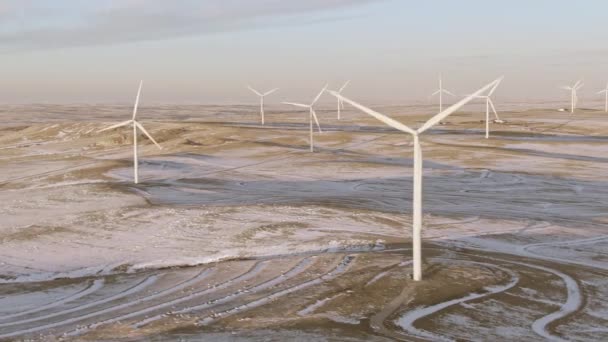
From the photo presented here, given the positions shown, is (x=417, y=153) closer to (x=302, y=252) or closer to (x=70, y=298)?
(x=302, y=252)

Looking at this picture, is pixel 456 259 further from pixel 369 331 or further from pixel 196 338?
pixel 196 338

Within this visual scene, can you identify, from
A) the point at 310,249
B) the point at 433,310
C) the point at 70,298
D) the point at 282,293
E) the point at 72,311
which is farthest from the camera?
the point at 310,249

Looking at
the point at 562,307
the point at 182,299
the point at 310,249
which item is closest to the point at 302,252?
the point at 310,249

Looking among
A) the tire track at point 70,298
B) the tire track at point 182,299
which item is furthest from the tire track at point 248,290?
the tire track at point 70,298

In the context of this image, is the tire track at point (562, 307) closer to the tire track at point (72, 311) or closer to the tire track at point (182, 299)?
the tire track at point (182, 299)

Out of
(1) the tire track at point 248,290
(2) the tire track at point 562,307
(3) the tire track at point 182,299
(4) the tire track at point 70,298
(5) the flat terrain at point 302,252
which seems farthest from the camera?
(4) the tire track at point 70,298

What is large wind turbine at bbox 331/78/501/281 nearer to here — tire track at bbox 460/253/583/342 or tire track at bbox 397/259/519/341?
tire track at bbox 397/259/519/341

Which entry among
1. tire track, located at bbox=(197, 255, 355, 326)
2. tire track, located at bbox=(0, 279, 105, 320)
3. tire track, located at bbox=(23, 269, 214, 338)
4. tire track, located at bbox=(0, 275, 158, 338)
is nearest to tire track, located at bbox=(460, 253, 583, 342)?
tire track, located at bbox=(197, 255, 355, 326)
